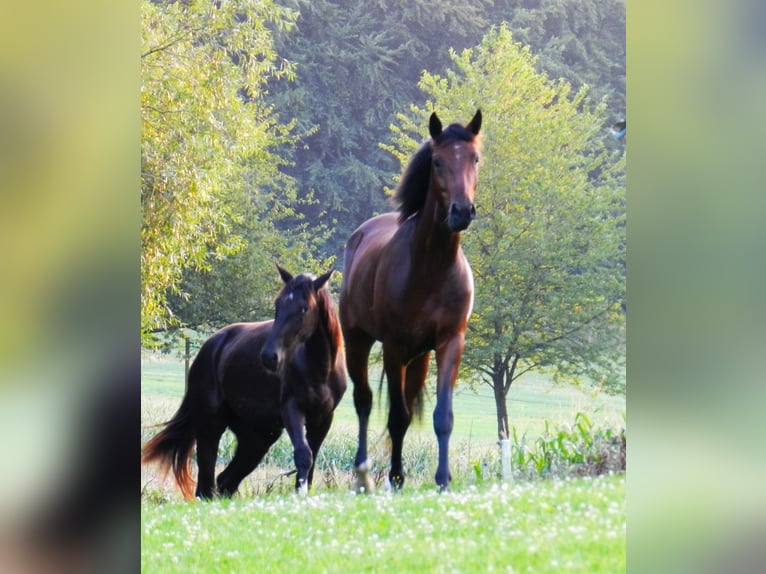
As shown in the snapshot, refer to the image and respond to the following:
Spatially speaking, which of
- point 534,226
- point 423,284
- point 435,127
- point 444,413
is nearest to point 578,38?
point 534,226

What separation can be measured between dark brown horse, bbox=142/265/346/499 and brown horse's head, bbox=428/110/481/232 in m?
1.17

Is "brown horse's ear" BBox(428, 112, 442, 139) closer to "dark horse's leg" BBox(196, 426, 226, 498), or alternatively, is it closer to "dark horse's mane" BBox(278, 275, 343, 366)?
"dark horse's mane" BBox(278, 275, 343, 366)

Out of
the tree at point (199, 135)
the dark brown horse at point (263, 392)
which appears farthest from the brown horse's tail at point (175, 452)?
the tree at point (199, 135)

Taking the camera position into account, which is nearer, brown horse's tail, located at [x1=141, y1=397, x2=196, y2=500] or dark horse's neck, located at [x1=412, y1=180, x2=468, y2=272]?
dark horse's neck, located at [x1=412, y1=180, x2=468, y2=272]

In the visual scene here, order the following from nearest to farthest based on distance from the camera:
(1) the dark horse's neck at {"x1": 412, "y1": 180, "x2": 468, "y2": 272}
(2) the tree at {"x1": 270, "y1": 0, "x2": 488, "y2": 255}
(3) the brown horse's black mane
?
(1) the dark horse's neck at {"x1": 412, "y1": 180, "x2": 468, "y2": 272} < (3) the brown horse's black mane < (2) the tree at {"x1": 270, "y1": 0, "x2": 488, "y2": 255}

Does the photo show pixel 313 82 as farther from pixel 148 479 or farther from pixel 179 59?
pixel 148 479

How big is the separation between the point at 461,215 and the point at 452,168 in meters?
0.32

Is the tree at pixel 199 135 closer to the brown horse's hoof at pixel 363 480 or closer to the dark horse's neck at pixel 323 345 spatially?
the dark horse's neck at pixel 323 345

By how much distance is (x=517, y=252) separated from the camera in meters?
8.55

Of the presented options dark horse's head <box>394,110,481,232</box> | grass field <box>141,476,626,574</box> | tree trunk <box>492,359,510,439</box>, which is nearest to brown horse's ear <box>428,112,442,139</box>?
dark horse's head <box>394,110,481,232</box>

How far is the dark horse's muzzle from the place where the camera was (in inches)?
191

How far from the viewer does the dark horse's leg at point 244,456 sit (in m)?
7.12
